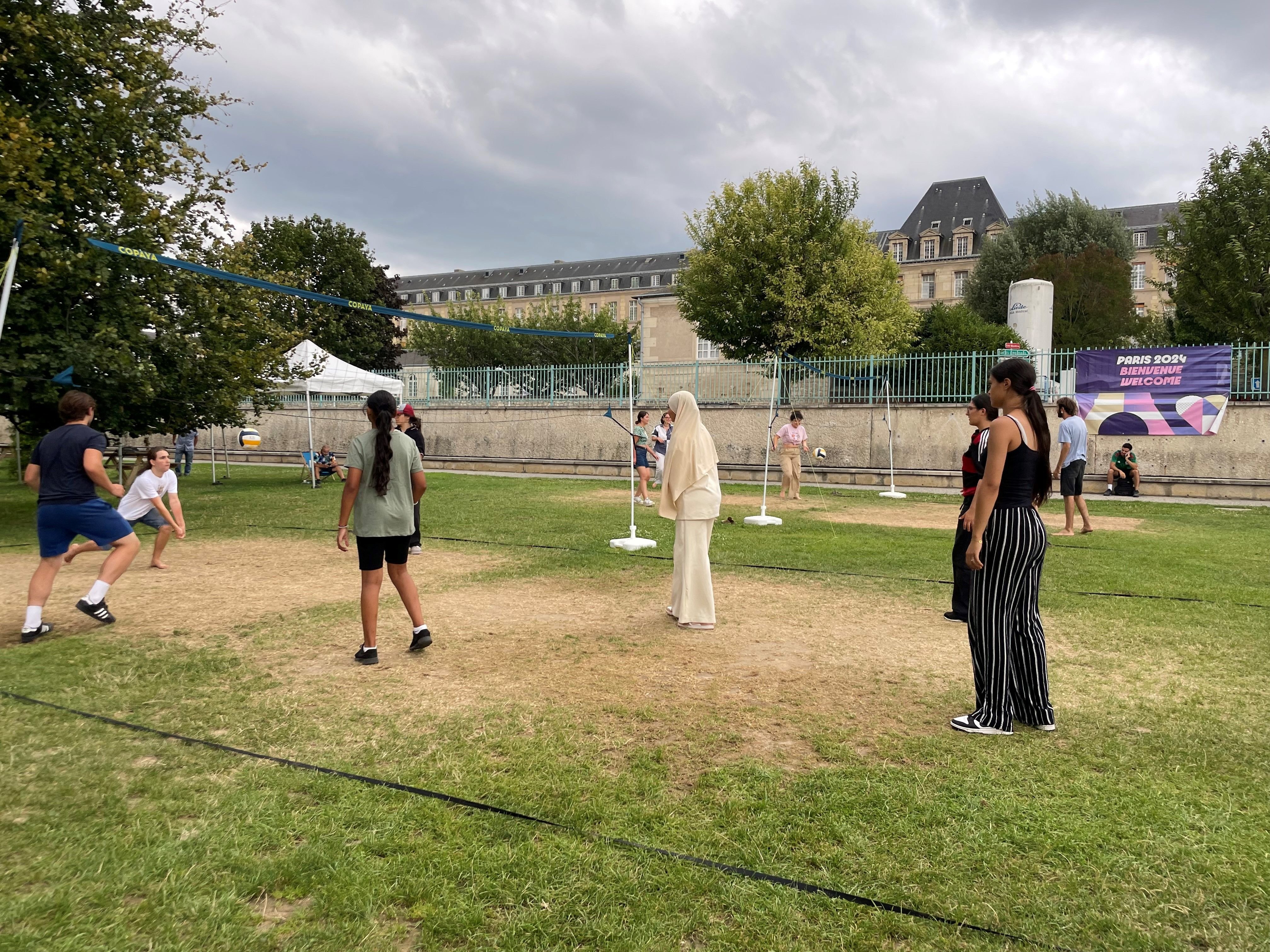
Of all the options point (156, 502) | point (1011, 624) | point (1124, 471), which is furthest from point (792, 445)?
point (1011, 624)

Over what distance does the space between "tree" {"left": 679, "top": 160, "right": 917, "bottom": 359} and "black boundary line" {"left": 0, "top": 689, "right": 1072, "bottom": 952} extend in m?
32.3

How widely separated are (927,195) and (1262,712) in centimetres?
8240

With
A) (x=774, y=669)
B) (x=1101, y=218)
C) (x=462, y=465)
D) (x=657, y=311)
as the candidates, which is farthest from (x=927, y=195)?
(x=774, y=669)

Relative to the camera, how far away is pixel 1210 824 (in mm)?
3379

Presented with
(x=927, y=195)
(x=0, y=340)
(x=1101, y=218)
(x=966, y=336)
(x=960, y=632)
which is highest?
(x=927, y=195)

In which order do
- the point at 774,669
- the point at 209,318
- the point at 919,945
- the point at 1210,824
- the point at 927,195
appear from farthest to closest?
the point at 927,195
the point at 209,318
the point at 774,669
the point at 1210,824
the point at 919,945

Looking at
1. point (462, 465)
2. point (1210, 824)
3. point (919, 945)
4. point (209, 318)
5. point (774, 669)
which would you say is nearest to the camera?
point (919, 945)

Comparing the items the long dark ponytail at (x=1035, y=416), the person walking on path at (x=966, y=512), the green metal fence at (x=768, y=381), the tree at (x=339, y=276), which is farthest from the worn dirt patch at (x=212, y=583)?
the tree at (x=339, y=276)

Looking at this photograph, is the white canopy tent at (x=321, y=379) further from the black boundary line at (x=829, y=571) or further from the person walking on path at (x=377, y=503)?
the person walking on path at (x=377, y=503)

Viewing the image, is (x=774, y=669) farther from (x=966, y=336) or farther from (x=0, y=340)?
(x=966, y=336)

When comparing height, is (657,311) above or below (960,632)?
above

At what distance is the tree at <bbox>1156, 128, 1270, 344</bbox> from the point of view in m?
28.1

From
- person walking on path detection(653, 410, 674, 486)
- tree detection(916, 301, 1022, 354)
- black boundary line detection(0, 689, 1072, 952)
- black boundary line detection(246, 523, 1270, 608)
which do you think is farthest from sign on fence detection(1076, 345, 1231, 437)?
black boundary line detection(0, 689, 1072, 952)

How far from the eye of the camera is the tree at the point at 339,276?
146ft
